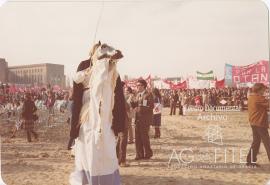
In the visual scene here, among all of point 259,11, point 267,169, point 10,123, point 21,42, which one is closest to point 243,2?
point 259,11

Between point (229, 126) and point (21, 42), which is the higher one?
point (21, 42)

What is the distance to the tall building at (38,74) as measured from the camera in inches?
228

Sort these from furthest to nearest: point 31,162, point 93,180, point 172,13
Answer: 1. point 31,162
2. point 172,13
3. point 93,180

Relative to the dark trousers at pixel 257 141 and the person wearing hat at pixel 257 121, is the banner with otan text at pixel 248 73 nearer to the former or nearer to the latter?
the person wearing hat at pixel 257 121

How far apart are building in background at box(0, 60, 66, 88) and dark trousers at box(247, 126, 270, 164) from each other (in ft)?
7.49

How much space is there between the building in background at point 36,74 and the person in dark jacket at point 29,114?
22cm

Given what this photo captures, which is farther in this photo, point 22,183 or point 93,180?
point 22,183

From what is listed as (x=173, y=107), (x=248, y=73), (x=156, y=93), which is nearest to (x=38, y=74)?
(x=156, y=93)

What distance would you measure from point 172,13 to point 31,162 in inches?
96.3

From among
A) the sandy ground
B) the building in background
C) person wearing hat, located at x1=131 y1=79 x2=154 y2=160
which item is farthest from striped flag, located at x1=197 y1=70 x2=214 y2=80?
the building in background

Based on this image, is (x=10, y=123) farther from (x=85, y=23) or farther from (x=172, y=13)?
(x=172, y=13)

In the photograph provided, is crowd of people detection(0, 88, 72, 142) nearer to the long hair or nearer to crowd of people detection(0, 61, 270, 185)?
crowd of people detection(0, 61, 270, 185)

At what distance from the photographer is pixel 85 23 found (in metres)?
5.83

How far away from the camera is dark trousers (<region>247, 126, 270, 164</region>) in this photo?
6.04 m
